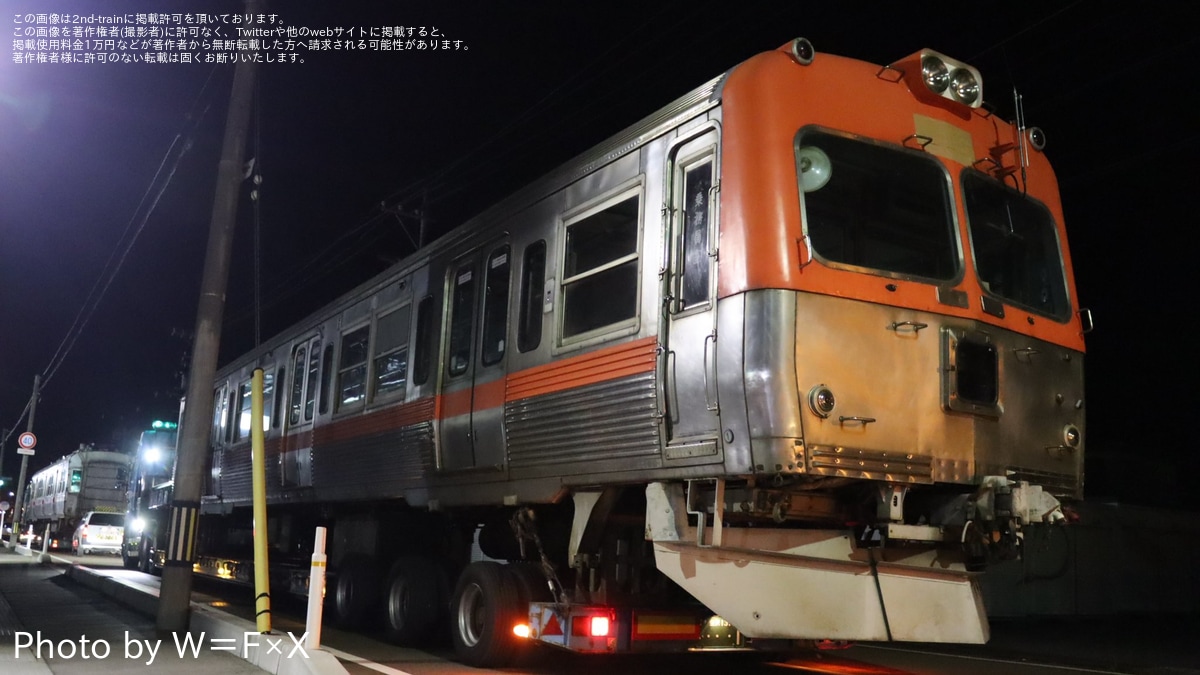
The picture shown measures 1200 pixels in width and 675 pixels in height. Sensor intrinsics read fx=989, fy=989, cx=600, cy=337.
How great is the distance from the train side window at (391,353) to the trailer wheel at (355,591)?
177 cm

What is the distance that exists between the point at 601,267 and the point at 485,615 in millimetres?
2653

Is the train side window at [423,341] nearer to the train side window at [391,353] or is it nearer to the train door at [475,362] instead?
the train side window at [391,353]

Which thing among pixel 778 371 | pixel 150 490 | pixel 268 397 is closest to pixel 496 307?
pixel 778 371

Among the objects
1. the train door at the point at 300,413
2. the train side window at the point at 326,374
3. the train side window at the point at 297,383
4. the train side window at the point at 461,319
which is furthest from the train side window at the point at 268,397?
the train side window at the point at 461,319

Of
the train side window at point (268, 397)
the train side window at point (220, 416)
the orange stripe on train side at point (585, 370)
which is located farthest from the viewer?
the train side window at point (220, 416)

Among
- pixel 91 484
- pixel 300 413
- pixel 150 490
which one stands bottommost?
pixel 150 490

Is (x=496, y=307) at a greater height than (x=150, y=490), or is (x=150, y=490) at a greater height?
(x=496, y=307)

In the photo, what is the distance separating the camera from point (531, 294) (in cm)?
725

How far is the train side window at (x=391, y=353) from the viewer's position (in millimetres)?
9242

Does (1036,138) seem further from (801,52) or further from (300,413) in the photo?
(300,413)

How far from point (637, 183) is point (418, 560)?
173 inches

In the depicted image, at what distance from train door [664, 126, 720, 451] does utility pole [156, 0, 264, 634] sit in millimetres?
5908

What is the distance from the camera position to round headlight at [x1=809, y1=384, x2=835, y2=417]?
500 cm

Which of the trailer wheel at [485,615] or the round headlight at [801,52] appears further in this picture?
the trailer wheel at [485,615]
